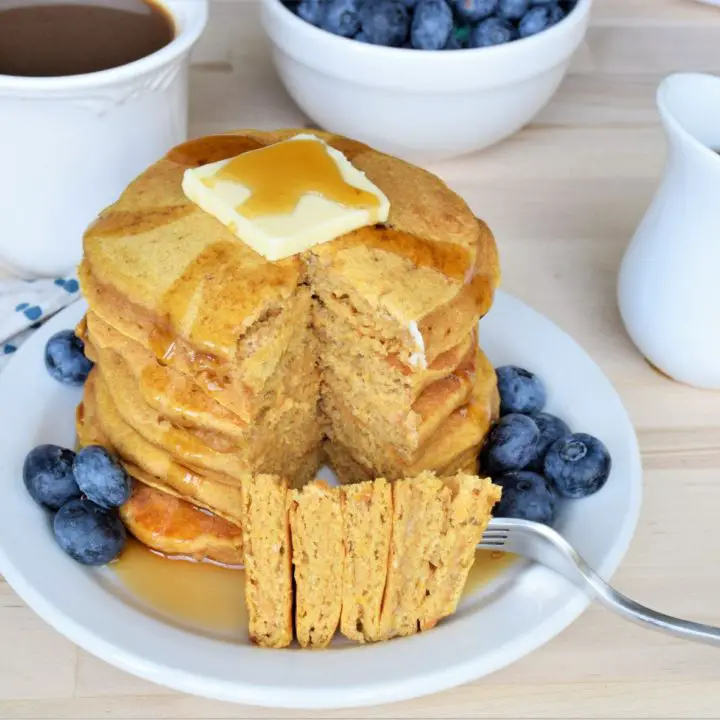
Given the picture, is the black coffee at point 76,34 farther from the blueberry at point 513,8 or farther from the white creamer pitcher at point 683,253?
the white creamer pitcher at point 683,253

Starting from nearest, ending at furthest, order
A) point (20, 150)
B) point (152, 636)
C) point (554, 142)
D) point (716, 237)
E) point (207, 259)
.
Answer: point (152, 636)
point (207, 259)
point (716, 237)
point (20, 150)
point (554, 142)

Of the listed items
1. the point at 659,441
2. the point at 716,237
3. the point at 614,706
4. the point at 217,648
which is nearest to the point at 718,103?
the point at 716,237

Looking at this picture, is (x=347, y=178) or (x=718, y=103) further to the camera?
(x=718, y=103)

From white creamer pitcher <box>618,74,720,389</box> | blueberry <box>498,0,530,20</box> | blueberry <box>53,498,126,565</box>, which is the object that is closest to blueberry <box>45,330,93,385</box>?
blueberry <box>53,498,126,565</box>

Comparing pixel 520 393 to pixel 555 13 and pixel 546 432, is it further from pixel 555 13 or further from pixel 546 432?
pixel 555 13

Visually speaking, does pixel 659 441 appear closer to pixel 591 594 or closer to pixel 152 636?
pixel 591 594

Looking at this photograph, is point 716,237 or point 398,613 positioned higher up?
point 716,237

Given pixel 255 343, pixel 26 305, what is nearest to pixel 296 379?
pixel 255 343

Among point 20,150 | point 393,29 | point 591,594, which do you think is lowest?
point 591,594
